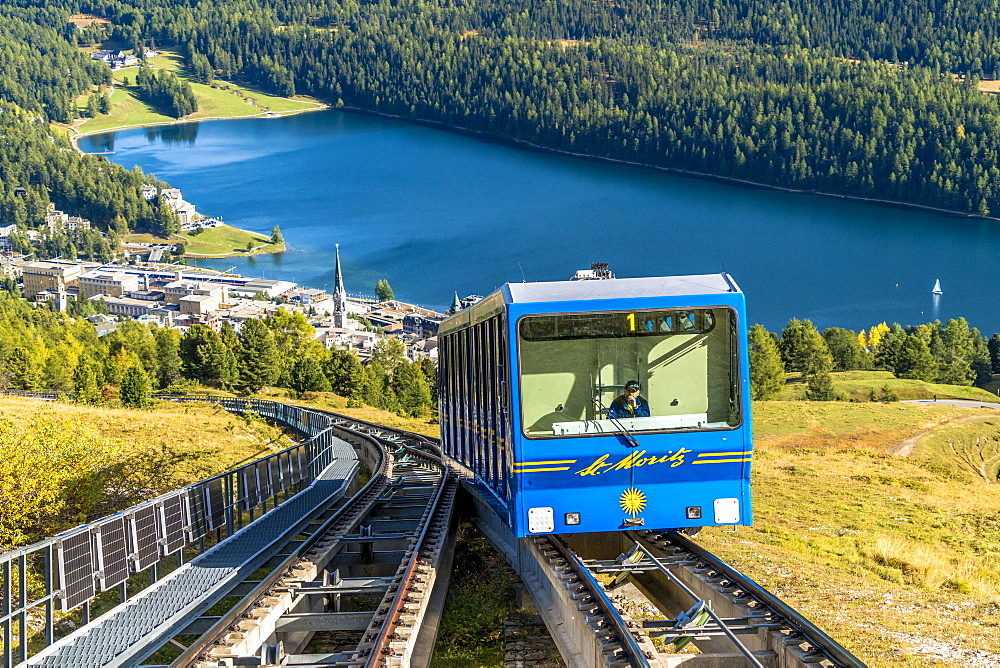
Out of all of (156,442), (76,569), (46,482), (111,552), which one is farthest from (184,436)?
(76,569)

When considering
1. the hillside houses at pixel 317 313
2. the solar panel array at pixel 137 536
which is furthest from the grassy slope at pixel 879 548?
the hillside houses at pixel 317 313

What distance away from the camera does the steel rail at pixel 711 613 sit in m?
8.95

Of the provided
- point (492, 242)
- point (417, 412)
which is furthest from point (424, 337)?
point (417, 412)

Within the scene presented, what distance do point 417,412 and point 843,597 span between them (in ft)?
193

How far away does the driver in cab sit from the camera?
12.0 meters

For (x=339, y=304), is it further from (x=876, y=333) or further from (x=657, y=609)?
(x=657, y=609)

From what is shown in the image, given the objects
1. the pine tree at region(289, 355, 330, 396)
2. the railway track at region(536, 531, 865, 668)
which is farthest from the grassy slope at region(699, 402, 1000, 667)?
the pine tree at region(289, 355, 330, 396)

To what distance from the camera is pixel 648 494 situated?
39.5 ft

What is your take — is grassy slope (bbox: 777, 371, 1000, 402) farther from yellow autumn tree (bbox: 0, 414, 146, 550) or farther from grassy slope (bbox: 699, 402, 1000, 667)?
yellow autumn tree (bbox: 0, 414, 146, 550)

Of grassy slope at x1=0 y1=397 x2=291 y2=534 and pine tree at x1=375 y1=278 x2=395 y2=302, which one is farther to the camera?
pine tree at x1=375 y1=278 x2=395 y2=302

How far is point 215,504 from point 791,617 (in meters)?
8.44

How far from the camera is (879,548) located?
16.6 meters

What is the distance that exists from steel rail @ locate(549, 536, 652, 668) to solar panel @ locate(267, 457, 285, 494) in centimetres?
816

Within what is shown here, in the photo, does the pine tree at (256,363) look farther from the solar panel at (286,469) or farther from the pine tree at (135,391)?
the solar panel at (286,469)
